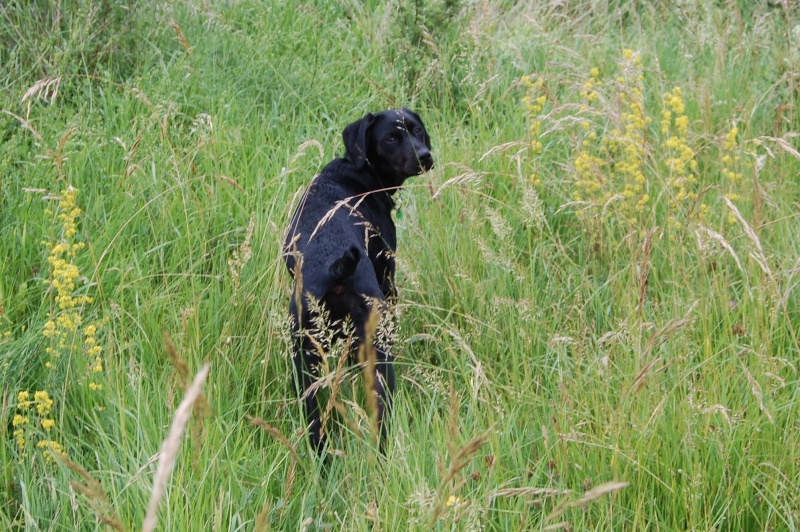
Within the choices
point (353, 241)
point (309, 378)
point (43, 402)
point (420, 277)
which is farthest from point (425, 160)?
point (43, 402)

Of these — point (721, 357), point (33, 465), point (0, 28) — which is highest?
point (0, 28)

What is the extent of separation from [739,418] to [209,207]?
7.20ft

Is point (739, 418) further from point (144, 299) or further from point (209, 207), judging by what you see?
point (209, 207)

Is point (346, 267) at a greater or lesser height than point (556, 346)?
greater

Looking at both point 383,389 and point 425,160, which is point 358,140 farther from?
point 383,389

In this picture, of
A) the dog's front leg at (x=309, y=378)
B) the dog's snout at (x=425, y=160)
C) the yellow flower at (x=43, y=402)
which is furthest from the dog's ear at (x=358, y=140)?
the yellow flower at (x=43, y=402)

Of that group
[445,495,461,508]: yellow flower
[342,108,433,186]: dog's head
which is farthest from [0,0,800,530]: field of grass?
[342,108,433,186]: dog's head

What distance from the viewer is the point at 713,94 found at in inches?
183

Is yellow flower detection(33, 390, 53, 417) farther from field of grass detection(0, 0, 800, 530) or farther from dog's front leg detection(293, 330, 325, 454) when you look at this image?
dog's front leg detection(293, 330, 325, 454)

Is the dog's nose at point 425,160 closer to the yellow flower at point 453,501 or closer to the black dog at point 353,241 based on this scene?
the black dog at point 353,241

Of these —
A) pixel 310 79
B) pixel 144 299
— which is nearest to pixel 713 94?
pixel 310 79

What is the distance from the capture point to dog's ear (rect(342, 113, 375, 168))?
356 centimetres

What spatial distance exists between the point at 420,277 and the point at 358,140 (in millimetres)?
628

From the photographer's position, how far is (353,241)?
118 inches
